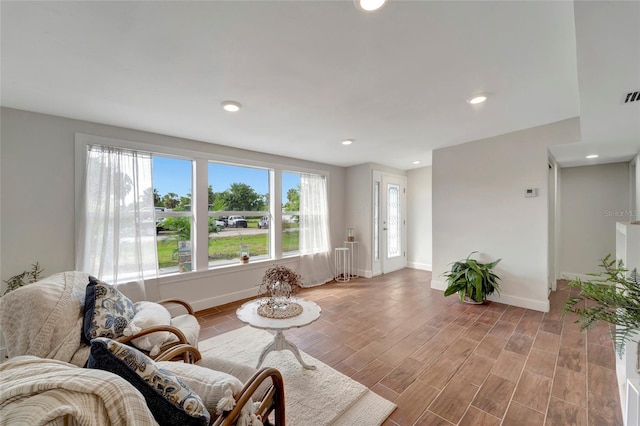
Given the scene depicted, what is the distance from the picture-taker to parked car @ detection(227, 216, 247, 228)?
391cm

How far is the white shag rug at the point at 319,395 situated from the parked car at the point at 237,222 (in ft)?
6.24

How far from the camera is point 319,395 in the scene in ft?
5.88

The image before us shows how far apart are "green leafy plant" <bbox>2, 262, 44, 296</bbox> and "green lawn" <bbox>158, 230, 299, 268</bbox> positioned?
3.42 feet

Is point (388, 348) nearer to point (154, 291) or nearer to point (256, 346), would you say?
point (256, 346)

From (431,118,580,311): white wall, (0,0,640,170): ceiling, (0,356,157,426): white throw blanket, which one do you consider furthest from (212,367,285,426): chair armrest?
(431,118,580,311): white wall

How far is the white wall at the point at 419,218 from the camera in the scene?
555 centimetres

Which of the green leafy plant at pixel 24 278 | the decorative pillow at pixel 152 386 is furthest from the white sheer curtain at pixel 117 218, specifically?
the decorative pillow at pixel 152 386

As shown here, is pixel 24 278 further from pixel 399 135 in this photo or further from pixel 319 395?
pixel 399 135

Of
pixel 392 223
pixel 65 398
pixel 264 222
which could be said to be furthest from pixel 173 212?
pixel 392 223

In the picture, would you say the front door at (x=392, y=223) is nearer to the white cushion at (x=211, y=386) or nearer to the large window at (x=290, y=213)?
the large window at (x=290, y=213)

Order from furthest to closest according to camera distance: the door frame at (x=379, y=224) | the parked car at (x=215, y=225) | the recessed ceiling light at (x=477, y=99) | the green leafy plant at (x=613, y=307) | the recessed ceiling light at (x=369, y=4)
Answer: the door frame at (x=379, y=224) < the parked car at (x=215, y=225) < the recessed ceiling light at (x=477, y=99) < the recessed ceiling light at (x=369, y=4) < the green leafy plant at (x=613, y=307)

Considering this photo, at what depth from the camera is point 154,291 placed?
3.05 meters

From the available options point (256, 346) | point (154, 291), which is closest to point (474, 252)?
point (256, 346)

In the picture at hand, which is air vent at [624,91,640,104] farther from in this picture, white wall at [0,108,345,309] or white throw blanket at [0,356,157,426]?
white wall at [0,108,345,309]
